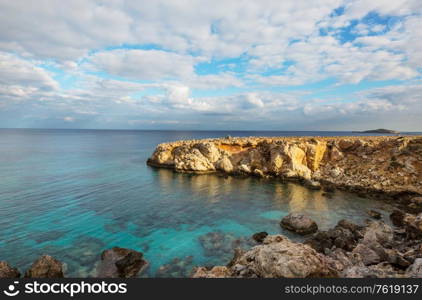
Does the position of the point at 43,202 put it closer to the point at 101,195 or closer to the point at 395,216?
the point at 101,195

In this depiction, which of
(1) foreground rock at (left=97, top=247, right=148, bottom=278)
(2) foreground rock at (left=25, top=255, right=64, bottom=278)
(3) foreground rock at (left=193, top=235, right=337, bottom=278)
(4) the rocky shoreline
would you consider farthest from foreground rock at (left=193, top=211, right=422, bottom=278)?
(4) the rocky shoreline

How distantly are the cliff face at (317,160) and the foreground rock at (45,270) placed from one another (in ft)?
124

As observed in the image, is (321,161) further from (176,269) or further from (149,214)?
(176,269)

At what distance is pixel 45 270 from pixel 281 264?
54.1 ft

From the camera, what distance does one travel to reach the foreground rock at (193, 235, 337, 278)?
10.8 meters

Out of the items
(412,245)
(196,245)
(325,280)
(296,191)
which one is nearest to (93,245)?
(196,245)

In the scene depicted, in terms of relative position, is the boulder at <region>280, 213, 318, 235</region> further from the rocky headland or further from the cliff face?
the cliff face

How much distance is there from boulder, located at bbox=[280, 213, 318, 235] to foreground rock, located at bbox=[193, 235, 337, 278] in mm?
11554

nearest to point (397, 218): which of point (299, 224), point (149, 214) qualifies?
point (299, 224)

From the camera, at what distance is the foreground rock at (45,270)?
15148mm

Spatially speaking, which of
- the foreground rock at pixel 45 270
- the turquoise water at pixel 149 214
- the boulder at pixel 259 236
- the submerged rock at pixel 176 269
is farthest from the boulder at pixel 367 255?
the foreground rock at pixel 45 270

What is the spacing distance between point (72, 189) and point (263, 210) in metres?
31.9

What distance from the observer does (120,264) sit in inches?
648

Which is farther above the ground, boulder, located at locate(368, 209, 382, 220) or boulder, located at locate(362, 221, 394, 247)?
boulder, located at locate(362, 221, 394, 247)
